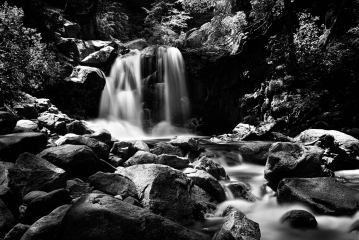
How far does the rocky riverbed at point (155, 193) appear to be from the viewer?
3229 millimetres

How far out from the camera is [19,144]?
5.68 metres

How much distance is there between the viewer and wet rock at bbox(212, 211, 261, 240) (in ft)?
11.2

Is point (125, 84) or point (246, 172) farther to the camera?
point (125, 84)

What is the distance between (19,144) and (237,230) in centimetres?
467

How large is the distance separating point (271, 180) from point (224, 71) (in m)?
11.9

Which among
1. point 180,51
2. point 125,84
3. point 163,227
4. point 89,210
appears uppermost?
point 180,51

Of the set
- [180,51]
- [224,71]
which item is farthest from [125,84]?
[224,71]

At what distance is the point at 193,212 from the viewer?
4992 millimetres

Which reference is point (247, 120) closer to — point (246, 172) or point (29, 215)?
point (246, 172)

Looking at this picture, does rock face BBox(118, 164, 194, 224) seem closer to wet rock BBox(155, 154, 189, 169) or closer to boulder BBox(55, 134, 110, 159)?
wet rock BBox(155, 154, 189, 169)

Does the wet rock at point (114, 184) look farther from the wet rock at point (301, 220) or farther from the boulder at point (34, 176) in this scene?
the wet rock at point (301, 220)

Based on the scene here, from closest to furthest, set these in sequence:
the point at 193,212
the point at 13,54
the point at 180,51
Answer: the point at 193,212 < the point at 13,54 < the point at 180,51

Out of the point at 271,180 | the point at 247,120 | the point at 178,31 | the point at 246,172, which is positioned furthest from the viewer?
the point at 178,31

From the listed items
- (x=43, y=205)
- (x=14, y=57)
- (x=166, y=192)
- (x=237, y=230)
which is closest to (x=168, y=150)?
(x=166, y=192)
